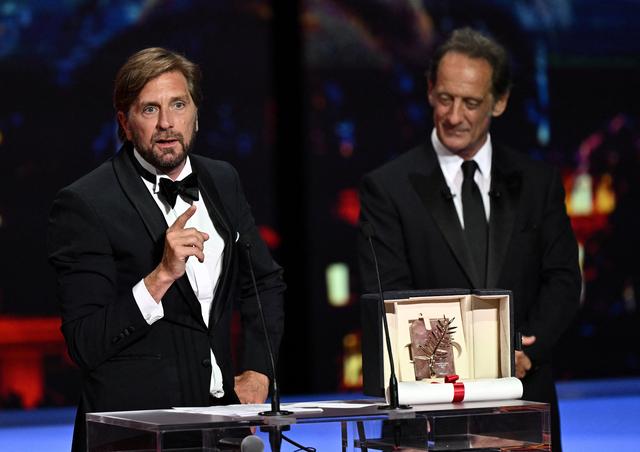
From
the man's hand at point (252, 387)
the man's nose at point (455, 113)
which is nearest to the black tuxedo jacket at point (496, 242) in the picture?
the man's nose at point (455, 113)

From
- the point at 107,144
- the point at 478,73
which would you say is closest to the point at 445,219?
the point at 478,73

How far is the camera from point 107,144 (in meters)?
7.96

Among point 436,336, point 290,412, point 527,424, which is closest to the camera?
point 290,412

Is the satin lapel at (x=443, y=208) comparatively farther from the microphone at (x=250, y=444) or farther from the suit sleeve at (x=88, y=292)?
the microphone at (x=250, y=444)

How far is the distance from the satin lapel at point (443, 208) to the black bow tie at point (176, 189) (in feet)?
3.06

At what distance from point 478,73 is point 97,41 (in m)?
4.05

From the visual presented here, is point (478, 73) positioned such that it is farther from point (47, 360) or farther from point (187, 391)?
point (47, 360)

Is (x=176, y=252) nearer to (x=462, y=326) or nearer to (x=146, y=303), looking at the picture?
(x=146, y=303)

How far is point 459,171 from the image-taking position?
436 centimetres

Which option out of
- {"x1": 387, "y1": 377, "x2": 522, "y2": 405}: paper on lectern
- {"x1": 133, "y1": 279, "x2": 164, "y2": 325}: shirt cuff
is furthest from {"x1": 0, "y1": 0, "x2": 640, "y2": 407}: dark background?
{"x1": 387, "y1": 377, "x2": 522, "y2": 405}: paper on lectern

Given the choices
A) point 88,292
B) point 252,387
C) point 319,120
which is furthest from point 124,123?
point 319,120

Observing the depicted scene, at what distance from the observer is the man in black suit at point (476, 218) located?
4.23 meters

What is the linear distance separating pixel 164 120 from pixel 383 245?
0.97 metres

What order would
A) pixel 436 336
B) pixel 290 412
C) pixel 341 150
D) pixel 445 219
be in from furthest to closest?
pixel 341 150 → pixel 445 219 → pixel 436 336 → pixel 290 412
